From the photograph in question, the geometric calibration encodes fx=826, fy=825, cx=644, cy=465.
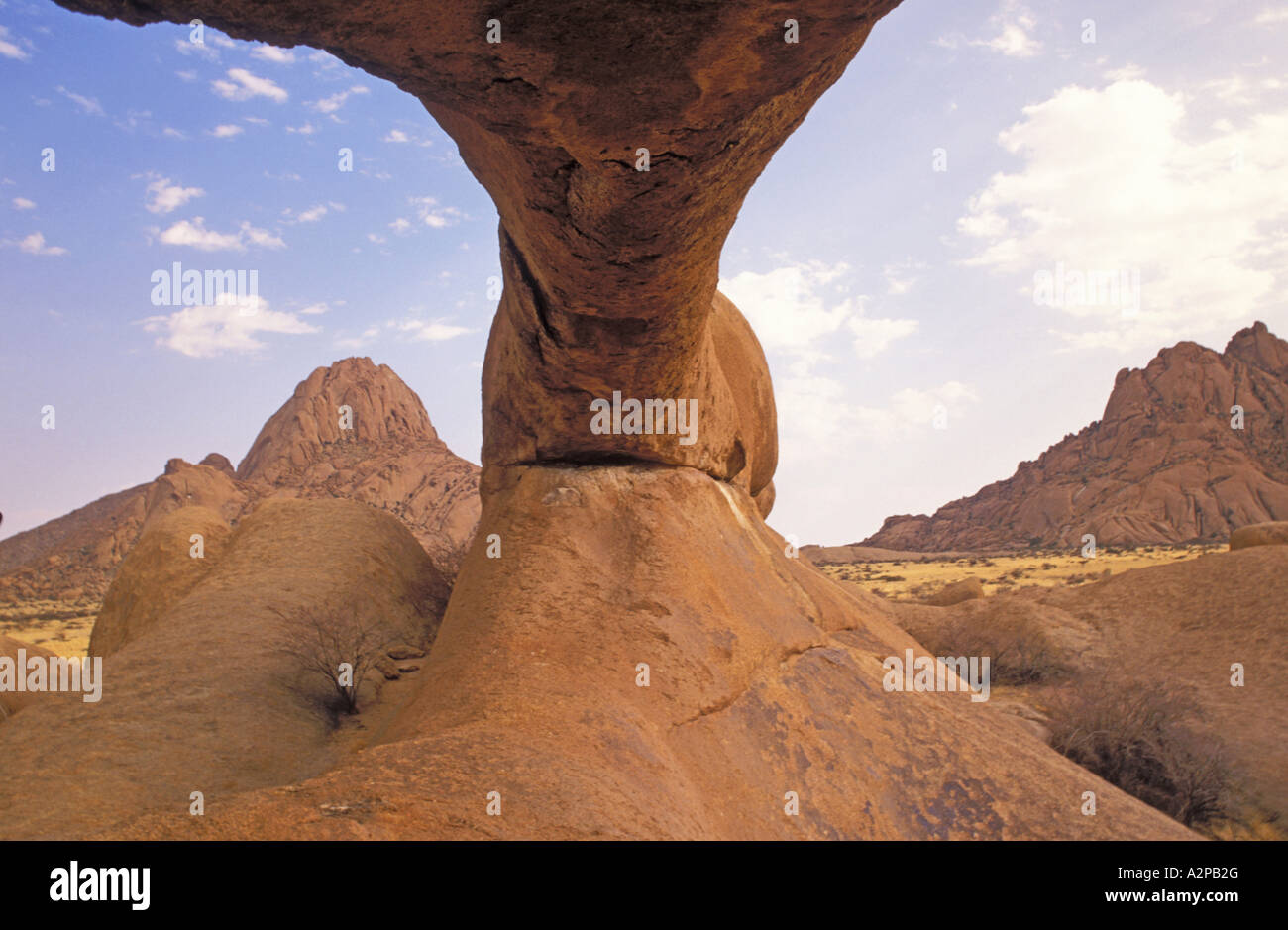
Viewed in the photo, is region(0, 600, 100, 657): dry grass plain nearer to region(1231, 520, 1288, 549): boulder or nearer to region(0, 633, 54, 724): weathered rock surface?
region(0, 633, 54, 724): weathered rock surface

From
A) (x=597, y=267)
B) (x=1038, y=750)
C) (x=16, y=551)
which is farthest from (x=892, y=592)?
(x=16, y=551)

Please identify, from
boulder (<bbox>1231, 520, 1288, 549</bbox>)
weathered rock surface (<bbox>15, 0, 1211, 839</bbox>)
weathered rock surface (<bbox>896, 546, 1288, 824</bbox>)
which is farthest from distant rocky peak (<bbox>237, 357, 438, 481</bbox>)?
weathered rock surface (<bbox>15, 0, 1211, 839</bbox>)

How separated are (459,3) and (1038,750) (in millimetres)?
4892

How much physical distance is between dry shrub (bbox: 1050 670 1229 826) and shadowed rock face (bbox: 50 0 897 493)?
4057 mm

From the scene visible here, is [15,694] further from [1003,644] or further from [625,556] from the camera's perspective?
[1003,644]

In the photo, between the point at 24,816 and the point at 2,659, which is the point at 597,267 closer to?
the point at 24,816

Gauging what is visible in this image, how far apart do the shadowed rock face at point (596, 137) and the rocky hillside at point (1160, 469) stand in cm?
4125

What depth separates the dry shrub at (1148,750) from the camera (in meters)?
6.08

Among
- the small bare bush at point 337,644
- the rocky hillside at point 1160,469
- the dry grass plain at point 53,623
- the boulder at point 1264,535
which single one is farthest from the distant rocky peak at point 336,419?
the boulder at point 1264,535

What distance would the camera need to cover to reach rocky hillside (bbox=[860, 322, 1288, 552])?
1591 inches

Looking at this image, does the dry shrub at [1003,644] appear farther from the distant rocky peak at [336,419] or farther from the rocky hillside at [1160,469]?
the distant rocky peak at [336,419]

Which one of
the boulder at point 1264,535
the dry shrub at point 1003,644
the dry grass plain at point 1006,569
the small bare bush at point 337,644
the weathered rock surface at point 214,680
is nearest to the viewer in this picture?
the weathered rock surface at point 214,680

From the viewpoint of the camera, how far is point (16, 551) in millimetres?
54000

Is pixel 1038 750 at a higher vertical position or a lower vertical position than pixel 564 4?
lower
